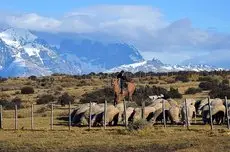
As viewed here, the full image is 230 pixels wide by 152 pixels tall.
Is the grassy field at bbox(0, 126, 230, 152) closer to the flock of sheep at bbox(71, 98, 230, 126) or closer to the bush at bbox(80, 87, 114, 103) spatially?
the flock of sheep at bbox(71, 98, 230, 126)

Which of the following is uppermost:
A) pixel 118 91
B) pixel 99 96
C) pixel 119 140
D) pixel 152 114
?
pixel 99 96

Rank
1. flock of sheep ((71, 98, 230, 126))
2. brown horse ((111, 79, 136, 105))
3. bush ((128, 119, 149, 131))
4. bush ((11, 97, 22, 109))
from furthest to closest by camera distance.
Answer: bush ((11, 97, 22, 109)) → brown horse ((111, 79, 136, 105)) → flock of sheep ((71, 98, 230, 126)) → bush ((128, 119, 149, 131))

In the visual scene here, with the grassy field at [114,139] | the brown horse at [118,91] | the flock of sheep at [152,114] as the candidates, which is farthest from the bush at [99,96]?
the grassy field at [114,139]

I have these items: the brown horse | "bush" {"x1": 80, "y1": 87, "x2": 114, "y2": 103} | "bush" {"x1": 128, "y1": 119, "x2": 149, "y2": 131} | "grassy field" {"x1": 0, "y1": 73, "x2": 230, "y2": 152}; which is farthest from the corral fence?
"bush" {"x1": 80, "y1": 87, "x2": 114, "y2": 103}

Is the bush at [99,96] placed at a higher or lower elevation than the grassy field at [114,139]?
higher

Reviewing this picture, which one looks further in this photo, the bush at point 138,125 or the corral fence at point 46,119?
the corral fence at point 46,119

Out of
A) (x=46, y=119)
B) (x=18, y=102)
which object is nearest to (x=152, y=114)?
(x=46, y=119)

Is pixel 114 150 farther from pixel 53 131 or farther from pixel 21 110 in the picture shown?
pixel 21 110

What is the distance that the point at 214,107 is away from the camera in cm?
5184

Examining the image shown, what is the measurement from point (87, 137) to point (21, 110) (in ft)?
98.5

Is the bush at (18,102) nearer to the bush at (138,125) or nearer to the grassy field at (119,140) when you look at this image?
the grassy field at (119,140)

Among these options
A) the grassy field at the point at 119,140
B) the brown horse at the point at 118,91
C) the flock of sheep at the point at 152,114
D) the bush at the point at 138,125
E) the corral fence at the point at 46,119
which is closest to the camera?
the grassy field at the point at 119,140

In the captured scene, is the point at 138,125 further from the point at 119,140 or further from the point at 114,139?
the point at 119,140

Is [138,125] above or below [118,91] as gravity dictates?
below
